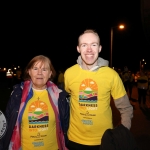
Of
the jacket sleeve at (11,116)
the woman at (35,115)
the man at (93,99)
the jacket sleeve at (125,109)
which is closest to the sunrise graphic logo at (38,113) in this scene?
the woman at (35,115)

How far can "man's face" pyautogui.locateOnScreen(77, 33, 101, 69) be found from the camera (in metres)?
2.82

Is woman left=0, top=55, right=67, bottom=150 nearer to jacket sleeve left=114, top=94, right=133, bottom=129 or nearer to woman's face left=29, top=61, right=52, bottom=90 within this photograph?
woman's face left=29, top=61, right=52, bottom=90

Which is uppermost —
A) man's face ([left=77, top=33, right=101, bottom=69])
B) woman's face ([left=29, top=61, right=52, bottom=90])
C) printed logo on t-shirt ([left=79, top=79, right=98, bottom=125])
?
man's face ([left=77, top=33, right=101, bottom=69])

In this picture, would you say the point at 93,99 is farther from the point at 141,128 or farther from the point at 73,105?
the point at 141,128

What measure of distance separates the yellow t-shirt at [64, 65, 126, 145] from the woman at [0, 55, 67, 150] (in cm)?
30

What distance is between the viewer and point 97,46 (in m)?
2.85

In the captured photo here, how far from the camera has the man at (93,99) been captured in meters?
2.80

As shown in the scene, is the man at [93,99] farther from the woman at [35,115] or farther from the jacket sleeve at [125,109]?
the woman at [35,115]

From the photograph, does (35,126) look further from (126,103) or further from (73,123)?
(126,103)

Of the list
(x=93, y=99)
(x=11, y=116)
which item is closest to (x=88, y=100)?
(x=93, y=99)

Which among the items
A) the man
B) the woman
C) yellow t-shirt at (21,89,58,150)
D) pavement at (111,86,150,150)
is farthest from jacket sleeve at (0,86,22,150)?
pavement at (111,86,150,150)

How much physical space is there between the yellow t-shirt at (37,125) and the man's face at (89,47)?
2.43 feet

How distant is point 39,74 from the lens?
3023mm

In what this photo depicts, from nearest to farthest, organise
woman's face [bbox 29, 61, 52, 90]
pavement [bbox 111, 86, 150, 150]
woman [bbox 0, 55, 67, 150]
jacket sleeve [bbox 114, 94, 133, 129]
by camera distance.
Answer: jacket sleeve [bbox 114, 94, 133, 129]
woman [bbox 0, 55, 67, 150]
woman's face [bbox 29, 61, 52, 90]
pavement [bbox 111, 86, 150, 150]
